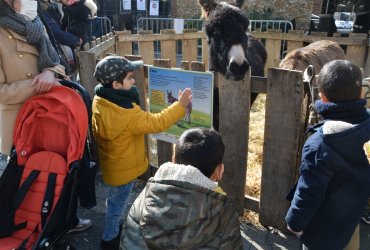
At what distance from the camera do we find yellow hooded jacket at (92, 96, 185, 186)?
2.38m

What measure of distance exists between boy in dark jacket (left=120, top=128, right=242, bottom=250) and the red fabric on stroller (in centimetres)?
91

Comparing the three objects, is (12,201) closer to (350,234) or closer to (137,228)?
(137,228)

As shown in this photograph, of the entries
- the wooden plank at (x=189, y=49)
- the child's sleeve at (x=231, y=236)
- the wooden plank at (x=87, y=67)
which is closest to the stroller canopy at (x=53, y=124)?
the wooden plank at (x=87, y=67)

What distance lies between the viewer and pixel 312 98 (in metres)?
2.49

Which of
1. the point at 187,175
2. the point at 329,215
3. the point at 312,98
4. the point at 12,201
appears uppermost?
the point at 312,98

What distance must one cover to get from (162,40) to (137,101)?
551 centimetres

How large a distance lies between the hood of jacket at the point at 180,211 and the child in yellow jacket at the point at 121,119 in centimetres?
84

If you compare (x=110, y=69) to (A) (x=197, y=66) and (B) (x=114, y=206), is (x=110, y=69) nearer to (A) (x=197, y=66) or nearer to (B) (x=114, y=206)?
(A) (x=197, y=66)

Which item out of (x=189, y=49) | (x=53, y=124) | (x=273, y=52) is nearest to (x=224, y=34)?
(x=53, y=124)

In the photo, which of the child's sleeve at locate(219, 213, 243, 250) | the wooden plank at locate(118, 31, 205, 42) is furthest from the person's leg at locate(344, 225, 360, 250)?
the wooden plank at locate(118, 31, 205, 42)

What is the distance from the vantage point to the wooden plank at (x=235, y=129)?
9.35 feet

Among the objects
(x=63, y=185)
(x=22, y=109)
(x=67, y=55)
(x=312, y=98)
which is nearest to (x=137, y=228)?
(x=63, y=185)

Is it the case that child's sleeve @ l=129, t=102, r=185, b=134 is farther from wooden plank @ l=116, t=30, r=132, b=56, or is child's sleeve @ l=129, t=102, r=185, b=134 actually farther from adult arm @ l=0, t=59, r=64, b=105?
wooden plank @ l=116, t=30, r=132, b=56

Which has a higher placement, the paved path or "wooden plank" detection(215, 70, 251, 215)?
"wooden plank" detection(215, 70, 251, 215)
